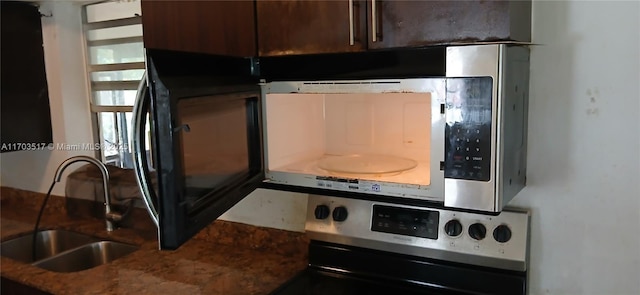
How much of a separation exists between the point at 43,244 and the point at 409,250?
152 cm

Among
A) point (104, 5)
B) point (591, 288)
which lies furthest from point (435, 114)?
point (104, 5)

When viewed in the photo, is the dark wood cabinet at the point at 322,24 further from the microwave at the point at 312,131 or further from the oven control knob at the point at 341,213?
the oven control knob at the point at 341,213

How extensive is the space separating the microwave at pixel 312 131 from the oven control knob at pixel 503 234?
0.12 meters

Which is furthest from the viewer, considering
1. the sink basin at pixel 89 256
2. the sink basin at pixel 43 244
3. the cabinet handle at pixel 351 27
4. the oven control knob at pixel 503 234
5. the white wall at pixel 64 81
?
the white wall at pixel 64 81

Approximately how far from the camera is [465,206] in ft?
3.25

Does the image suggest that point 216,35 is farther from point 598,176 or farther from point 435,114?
point 598,176

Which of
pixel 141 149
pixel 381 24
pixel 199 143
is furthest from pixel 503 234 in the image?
pixel 141 149

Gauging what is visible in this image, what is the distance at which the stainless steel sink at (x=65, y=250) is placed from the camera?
5.72 ft

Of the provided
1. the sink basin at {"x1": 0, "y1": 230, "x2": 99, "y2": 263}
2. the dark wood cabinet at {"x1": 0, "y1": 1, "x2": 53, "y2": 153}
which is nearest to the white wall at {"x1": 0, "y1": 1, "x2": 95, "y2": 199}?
the dark wood cabinet at {"x1": 0, "y1": 1, "x2": 53, "y2": 153}

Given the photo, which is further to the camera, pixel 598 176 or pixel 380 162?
pixel 380 162

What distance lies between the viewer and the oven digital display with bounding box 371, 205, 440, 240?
1231mm

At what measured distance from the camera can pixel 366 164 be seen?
1.25 meters

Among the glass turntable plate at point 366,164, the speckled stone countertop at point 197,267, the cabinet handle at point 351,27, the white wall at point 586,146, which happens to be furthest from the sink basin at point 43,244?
the white wall at point 586,146

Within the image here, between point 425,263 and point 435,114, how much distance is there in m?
0.45
